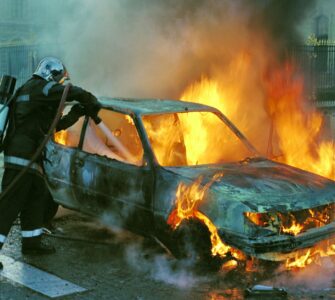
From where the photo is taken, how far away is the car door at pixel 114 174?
5.43 m

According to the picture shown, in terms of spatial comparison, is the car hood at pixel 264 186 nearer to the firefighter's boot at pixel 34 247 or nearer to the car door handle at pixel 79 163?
the car door handle at pixel 79 163

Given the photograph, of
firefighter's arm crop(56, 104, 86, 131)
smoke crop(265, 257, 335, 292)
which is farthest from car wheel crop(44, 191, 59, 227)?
smoke crop(265, 257, 335, 292)

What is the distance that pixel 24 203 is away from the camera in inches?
223

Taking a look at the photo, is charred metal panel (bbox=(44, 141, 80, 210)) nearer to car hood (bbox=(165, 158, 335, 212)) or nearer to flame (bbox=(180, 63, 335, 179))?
car hood (bbox=(165, 158, 335, 212))

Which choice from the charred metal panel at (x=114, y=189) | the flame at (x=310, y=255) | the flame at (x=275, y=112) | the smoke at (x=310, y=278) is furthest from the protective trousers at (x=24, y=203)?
the flame at (x=275, y=112)

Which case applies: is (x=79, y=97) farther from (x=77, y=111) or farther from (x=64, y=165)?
(x=64, y=165)

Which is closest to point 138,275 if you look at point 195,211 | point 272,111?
point 195,211

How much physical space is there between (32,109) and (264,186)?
2229 millimetres

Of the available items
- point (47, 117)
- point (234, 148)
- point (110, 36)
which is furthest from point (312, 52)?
point (47, 117)

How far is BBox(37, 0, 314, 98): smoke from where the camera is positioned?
10039mm

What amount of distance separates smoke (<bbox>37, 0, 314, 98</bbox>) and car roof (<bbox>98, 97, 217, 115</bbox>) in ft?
12.5

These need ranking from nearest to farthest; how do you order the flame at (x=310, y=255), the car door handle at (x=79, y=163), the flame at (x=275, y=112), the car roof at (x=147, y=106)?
the flame at (x=310, y=255)
the car roof at (x=147, y=106)
the car door handle at (x=79, y=163)
the flame at (x=275, y=112)

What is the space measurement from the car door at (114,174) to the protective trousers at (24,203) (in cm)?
49

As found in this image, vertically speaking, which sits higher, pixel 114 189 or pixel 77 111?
pixel 77 111
